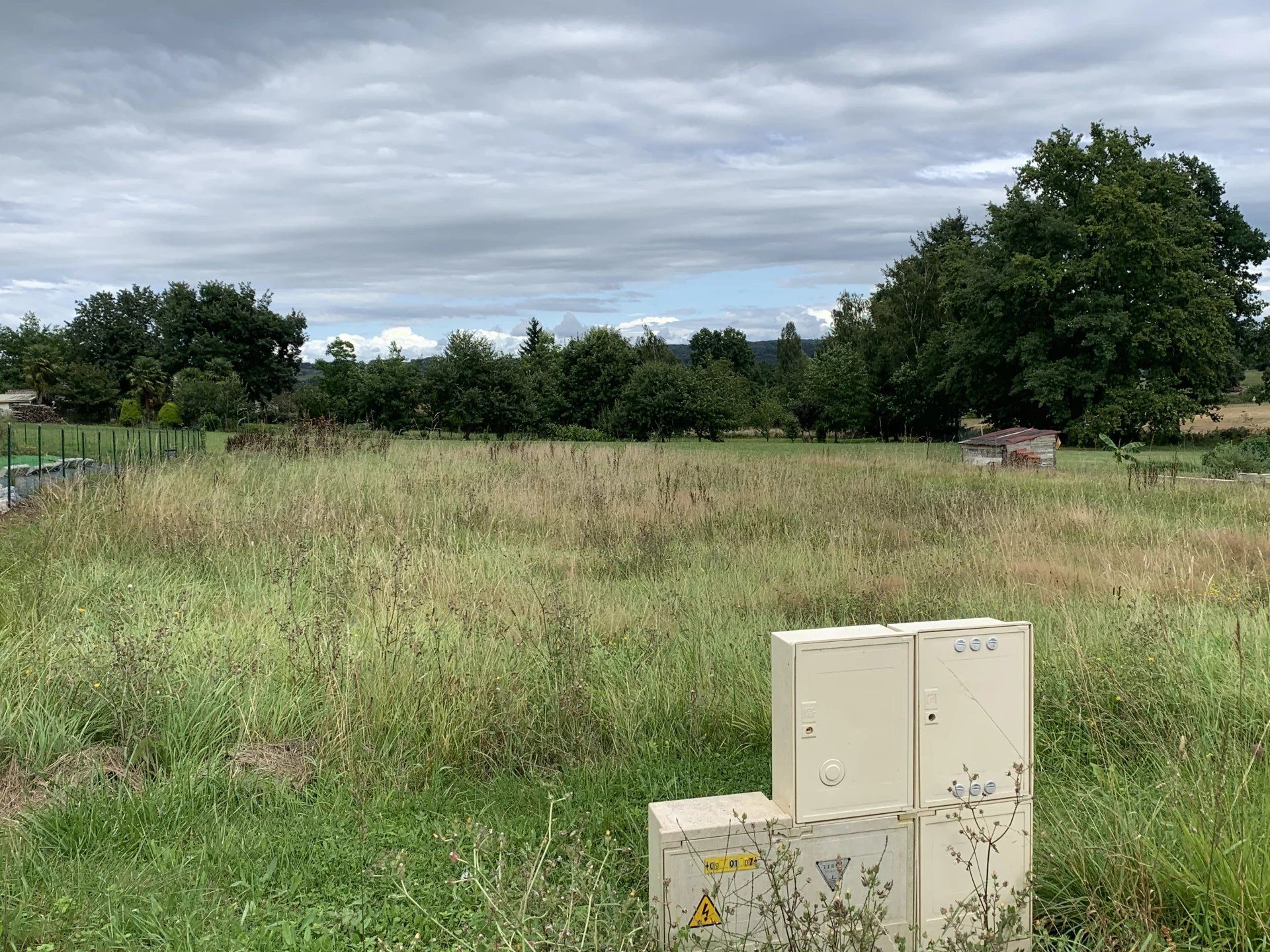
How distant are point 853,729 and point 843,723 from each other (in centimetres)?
4

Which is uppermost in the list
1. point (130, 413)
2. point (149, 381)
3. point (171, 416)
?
point (149, 381)

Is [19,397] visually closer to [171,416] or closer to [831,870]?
[171,416]

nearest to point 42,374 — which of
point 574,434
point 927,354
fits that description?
point 574,434

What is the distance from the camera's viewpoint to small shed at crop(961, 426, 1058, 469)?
23.5 metres

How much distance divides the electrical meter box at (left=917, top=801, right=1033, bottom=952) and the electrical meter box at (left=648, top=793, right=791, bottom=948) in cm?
51

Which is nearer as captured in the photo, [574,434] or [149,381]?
[574,434]

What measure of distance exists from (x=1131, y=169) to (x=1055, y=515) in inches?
1254

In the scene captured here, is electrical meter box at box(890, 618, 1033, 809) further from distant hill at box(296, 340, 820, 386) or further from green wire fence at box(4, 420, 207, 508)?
distant hill at box(296, 340, 820, 386)

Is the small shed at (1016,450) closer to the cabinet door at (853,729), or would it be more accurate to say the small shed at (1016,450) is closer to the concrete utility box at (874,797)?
the concrete utility box at (874,797)

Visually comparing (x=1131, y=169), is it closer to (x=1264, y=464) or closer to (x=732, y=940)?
(x=1264, y=464)

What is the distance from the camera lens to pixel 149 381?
5612 cm

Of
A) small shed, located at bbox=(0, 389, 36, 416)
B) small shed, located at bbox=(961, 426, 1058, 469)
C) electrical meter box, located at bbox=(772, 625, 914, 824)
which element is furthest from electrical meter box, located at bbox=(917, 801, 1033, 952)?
small shed, located at bbox=(0, 389, 36, 416)

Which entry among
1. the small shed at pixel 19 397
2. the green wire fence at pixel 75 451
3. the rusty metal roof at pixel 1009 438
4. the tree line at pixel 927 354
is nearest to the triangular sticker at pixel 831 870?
the green wire fence at pixel 75 451

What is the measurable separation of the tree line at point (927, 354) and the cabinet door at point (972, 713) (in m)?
27.6
